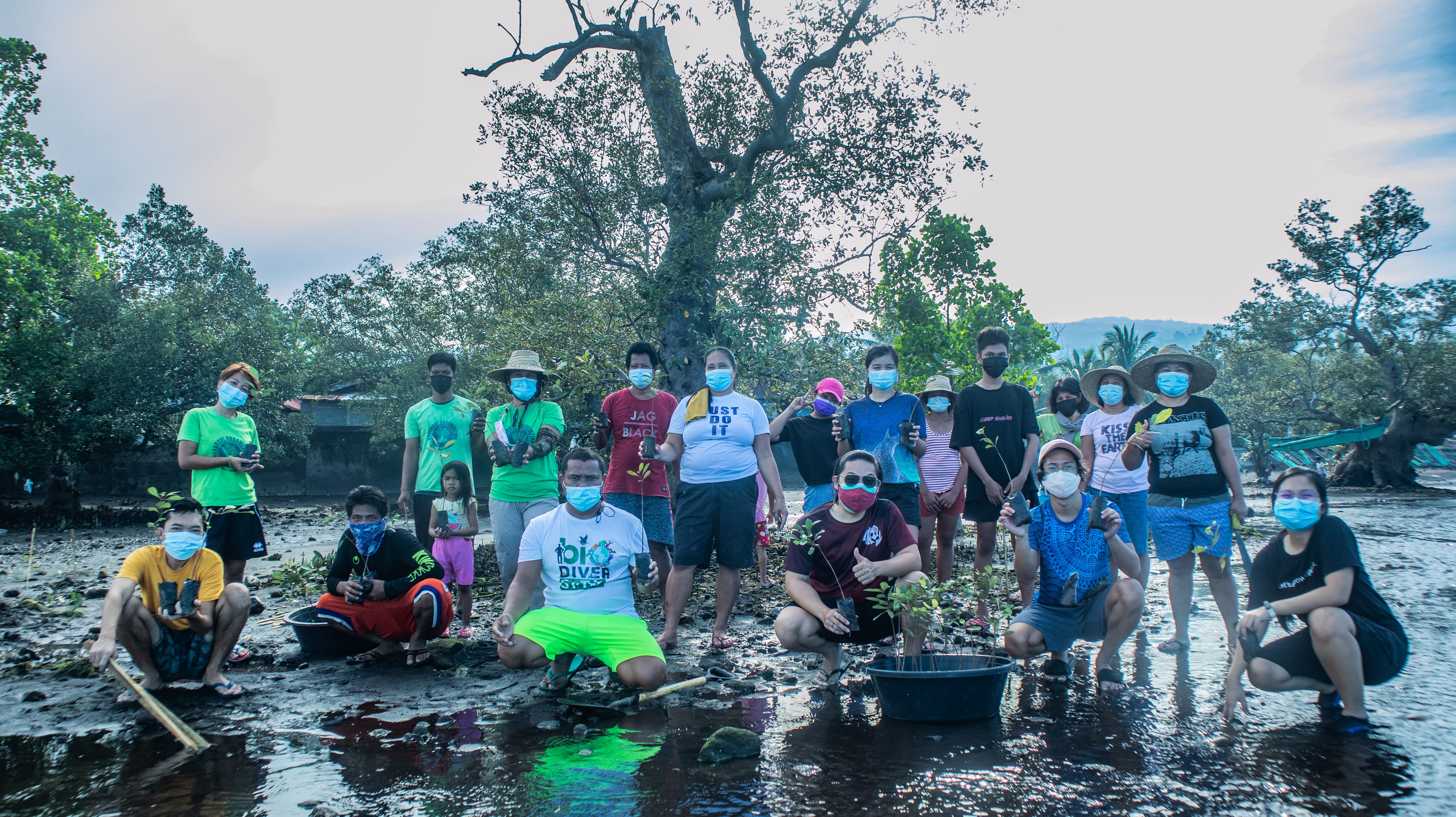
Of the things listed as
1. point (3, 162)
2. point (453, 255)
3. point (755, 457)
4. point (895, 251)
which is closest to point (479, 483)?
point (453, 255)

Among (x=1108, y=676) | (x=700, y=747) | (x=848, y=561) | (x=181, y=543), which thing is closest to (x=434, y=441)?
(x=181, y=543)

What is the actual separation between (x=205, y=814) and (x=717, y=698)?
2.46m

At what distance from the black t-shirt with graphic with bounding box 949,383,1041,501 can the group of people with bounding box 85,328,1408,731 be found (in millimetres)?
15

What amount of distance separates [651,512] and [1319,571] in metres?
4.10

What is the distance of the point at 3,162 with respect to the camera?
73.3 ft

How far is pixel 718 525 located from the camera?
5.68m

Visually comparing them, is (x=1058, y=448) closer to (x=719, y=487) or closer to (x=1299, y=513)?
(x=1299, y=513)

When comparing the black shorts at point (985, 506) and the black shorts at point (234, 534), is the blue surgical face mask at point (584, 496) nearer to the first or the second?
the black shorts at point (234, 534)

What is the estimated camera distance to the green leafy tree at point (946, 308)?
40.2 ft

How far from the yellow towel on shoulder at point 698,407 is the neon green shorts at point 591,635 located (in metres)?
1.64

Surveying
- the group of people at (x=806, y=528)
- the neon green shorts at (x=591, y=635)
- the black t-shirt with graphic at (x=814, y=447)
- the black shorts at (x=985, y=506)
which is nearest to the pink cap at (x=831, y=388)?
the group of people at (x=806, y=528)

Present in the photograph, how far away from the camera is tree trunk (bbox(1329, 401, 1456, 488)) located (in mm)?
24469

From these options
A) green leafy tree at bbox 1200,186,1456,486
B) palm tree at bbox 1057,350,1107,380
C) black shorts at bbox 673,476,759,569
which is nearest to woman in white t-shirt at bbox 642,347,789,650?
black shorts at bbox 673,476,759,569

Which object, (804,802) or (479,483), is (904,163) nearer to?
(804,802)
